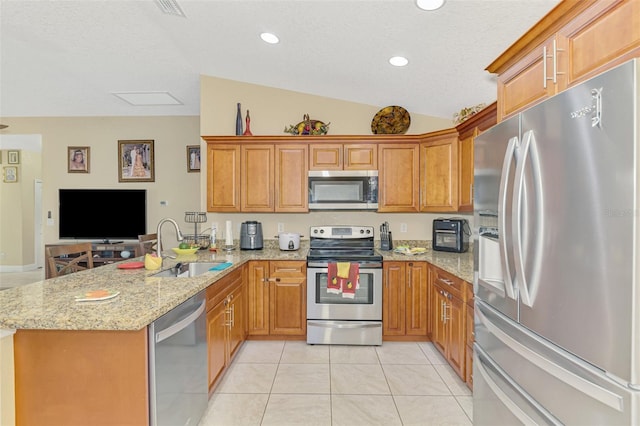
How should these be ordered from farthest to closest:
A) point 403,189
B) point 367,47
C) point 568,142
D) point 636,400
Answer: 1. point 403,189
2. point 367,47
3. point 568,142
4. point 636,400

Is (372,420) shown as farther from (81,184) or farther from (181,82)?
(81,184)

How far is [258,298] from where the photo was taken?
3.31m

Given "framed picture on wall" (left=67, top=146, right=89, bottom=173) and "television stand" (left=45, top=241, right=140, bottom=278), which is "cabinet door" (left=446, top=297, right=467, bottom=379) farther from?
"framed picture on wall" (left=67, top=146, right=89, bottom=173)

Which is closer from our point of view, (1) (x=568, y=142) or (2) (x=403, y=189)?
(1) (x=568, y=142)

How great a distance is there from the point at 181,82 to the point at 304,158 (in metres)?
2.02

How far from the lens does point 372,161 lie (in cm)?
366

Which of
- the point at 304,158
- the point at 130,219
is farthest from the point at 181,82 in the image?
the point at 130,219

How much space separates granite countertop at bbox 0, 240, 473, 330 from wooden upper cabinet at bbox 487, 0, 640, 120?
4.35ft

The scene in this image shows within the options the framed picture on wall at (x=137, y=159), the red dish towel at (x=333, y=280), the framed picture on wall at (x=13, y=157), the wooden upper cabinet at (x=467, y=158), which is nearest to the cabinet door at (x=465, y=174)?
the wooden upper cabinet at (x=467, y=158)

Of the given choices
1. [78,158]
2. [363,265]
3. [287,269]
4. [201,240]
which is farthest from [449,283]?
[78,158]

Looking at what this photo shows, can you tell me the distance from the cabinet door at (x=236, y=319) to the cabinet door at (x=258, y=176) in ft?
3.45

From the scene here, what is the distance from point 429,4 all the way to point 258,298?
288 centimetres

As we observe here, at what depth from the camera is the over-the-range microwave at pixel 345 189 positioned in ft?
11.8

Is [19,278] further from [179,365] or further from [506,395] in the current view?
[506,395]
